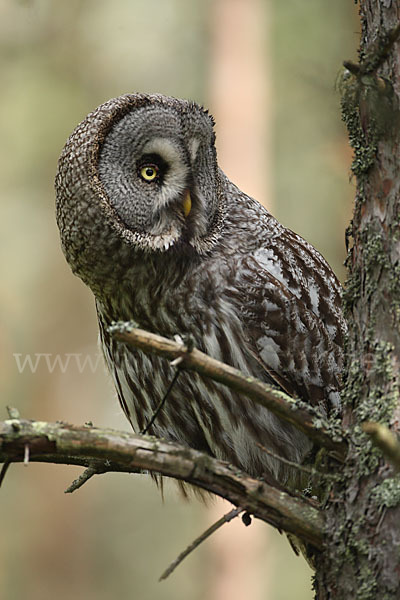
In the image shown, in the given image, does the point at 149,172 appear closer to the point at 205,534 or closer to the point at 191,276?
the point at 191,276

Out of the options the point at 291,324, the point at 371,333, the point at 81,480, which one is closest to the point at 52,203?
the point at 291,324

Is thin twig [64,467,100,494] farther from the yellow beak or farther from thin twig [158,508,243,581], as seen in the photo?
the yellow beak

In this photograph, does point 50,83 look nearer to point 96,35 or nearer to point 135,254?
point 96,35

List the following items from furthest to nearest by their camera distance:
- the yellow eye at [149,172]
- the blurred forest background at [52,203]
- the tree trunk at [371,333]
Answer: the blurred forest background at [52,203]
the yellow eye at [149,172]
the tree trunk at [371,333]

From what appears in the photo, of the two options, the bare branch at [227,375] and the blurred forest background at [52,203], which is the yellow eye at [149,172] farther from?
the blurred forest background at [52,203]

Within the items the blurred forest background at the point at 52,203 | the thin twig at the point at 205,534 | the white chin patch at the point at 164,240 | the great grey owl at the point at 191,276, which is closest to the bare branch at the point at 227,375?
the thin twig at the point at 205,534

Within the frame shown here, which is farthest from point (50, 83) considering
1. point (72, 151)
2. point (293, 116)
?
point (72, 151)

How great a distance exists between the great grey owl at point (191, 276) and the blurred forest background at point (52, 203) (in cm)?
401

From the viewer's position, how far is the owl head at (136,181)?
9.53ft

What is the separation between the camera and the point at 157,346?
5.46 ft

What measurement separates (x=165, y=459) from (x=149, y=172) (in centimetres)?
155

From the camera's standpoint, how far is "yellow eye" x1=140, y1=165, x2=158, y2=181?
9.86 feet

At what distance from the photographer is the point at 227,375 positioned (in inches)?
66.4

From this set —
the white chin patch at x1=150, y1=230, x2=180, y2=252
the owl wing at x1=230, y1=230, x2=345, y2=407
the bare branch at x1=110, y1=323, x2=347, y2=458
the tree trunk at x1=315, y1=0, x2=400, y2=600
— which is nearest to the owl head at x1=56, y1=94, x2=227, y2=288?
the white chin patch at x1=150, y1=230, x2=180, y2=252
